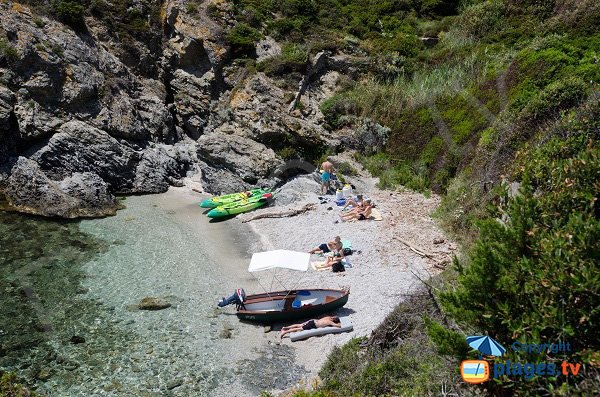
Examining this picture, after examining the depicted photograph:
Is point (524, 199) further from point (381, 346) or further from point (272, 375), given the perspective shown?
point (272, 375)

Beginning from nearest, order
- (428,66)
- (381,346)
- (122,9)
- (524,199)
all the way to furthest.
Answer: (524,199), (381,346), (428,66), (122,9)

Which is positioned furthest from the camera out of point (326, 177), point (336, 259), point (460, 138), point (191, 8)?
point (191, 8)

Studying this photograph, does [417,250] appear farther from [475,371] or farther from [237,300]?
[475,371]

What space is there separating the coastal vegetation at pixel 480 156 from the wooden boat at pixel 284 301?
243cm

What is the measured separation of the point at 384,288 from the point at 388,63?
73.5 ft

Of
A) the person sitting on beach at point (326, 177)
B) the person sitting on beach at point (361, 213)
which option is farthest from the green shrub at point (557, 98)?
the person sitting on beach at point (326, 177)

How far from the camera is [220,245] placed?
64.6 ft

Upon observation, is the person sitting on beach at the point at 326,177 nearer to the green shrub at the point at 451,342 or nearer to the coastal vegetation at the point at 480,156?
the coastal vegetation at the point at 480,156

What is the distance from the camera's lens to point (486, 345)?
5.90 meters

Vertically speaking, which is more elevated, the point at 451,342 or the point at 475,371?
the point at 451,342

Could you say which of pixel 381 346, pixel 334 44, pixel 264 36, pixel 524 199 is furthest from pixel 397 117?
pixel 524 199

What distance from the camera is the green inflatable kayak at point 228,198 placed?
2420 centimetres

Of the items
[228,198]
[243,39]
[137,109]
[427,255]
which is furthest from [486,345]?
[243,39]

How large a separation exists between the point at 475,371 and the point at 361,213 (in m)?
14.7
